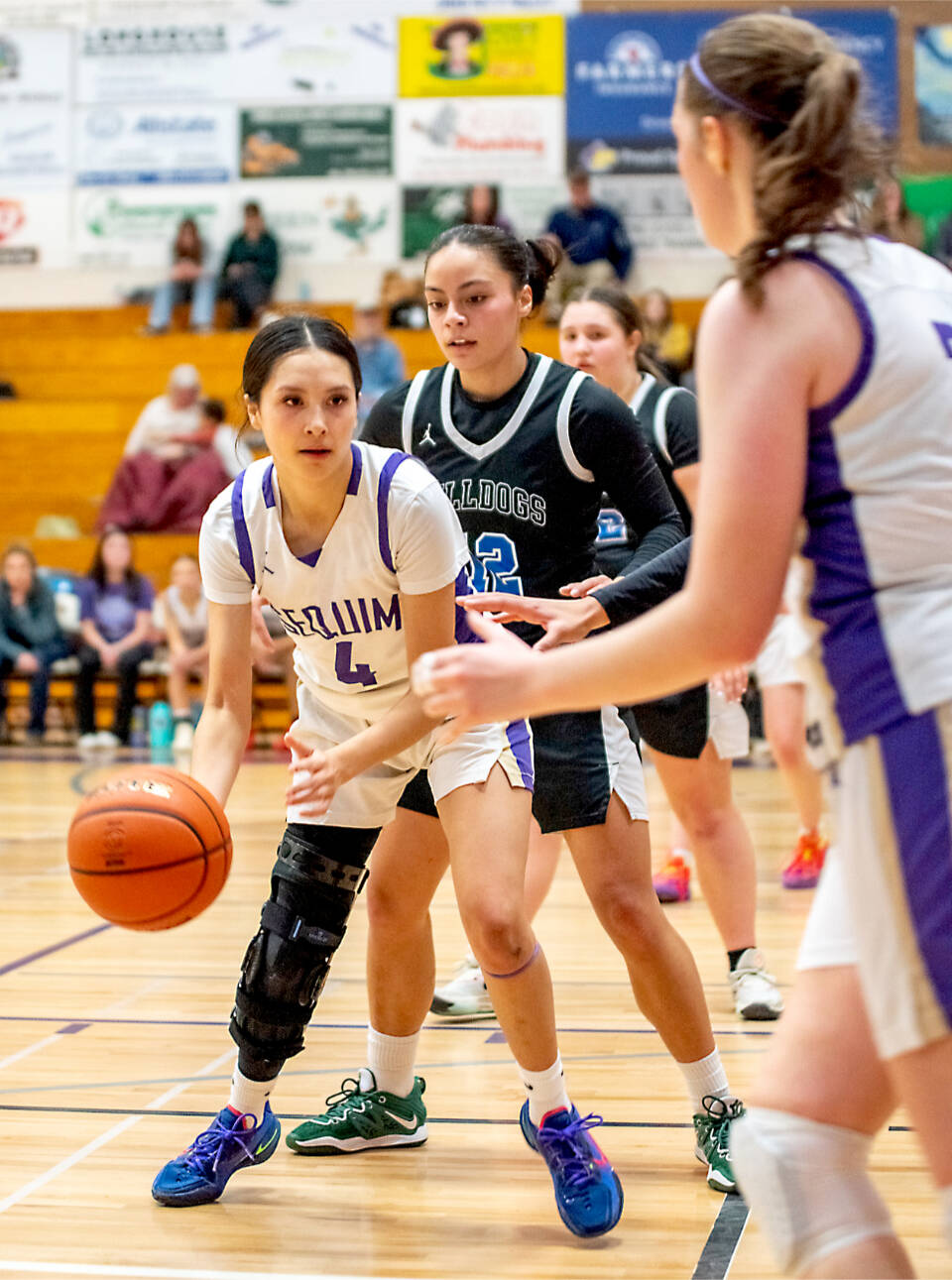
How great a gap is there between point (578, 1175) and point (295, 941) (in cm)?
65

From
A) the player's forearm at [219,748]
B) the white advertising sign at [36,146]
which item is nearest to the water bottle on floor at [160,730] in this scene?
the white advertising sign at [36,146]

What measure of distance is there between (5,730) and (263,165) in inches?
234

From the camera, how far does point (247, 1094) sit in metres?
2.92

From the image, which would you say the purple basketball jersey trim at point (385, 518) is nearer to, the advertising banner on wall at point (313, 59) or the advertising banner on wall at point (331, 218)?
the advertising banner on wall at point (331, 218)

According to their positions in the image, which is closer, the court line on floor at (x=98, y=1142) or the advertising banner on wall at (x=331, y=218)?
the court line on floor at (x=98, y=1142)

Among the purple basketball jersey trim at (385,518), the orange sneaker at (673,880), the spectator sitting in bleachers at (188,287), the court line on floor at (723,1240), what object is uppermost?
the spectator sitting in bleachers at (188,287)

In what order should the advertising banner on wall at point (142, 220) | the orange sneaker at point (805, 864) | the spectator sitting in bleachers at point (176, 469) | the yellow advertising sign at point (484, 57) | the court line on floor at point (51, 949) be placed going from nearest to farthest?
the court line on floor at point (51, 949), the orange sneaker at point (805, 864), the spectator sitting in bleachers at point (176, 469), the yellow advertising sign at point (484, 57), the advertising banner on wall at point (142, 220)

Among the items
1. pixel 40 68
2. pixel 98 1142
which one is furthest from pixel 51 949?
pixel 40 68

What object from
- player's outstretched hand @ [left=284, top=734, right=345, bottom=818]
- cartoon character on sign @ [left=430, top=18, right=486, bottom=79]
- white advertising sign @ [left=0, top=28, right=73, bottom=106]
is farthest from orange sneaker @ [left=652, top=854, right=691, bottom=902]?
white advertising sign @ [left=0, top=28, right=73, bottom=106]

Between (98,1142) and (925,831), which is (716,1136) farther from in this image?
(925,831)

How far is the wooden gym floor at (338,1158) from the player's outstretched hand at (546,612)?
1047 millimetres

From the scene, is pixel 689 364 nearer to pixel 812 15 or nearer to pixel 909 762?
pixel 812 15

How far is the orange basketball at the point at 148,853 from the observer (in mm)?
2496

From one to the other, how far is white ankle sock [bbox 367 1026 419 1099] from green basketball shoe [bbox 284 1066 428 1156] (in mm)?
14
